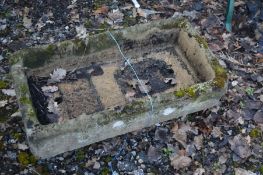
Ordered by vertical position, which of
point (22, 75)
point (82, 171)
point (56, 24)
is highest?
point (22, 75)

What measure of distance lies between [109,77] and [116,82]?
0.12 metres

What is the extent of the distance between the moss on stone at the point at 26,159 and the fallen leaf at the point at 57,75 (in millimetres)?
936

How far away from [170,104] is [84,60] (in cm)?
134

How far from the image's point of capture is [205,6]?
6.43m

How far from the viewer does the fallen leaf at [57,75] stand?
4.63 metres

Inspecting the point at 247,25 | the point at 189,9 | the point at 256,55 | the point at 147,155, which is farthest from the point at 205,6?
the point at 147,155

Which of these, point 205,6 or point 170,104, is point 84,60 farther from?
point 205,6

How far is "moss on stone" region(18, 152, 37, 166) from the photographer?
4.25 metres

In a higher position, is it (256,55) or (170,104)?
(170,104)

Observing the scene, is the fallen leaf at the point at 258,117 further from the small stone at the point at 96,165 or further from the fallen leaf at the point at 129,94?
the small stone at the point at 96,165

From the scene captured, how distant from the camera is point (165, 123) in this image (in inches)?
186

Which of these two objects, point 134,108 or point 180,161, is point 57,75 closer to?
point 134,108

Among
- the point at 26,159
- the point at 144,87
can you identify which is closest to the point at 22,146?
the point at 26,159

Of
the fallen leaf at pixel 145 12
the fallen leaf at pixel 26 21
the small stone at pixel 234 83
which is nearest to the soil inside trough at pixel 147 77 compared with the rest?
the small stone at pixel 234 83
